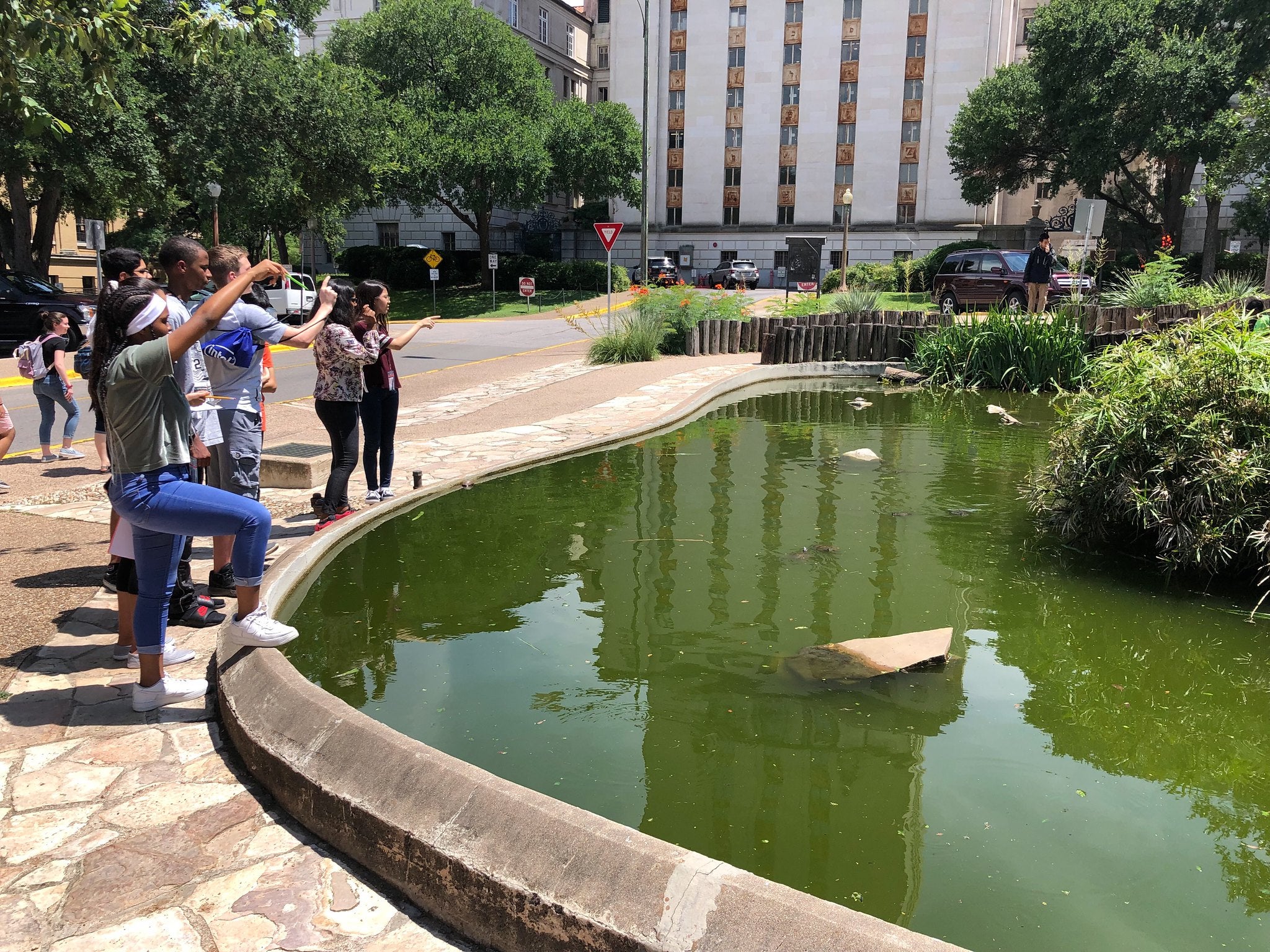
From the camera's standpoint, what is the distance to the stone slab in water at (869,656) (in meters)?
4.75

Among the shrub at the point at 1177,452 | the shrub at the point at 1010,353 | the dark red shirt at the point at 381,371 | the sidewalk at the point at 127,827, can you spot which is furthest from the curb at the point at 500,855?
the shrub at the point at 1010,353

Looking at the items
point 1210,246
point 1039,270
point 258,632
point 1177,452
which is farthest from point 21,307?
point 1210,246

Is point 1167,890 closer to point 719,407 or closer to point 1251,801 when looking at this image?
point 1251,801

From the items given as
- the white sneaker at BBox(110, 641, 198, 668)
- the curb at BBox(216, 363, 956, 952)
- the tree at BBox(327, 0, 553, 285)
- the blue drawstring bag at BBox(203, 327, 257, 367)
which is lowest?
the white sneaker at BBox(110, 641, 198, 668)

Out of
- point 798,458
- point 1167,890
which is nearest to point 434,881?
point 1167,890

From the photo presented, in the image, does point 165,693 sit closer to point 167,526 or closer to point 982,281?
point 167,526

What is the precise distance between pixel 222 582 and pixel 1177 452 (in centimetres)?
566

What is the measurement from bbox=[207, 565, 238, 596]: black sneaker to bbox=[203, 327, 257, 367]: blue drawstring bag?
3.75 ft

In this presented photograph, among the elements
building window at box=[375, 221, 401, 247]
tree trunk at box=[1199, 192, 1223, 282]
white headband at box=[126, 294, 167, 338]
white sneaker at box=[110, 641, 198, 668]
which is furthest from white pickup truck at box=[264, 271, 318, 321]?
tree trunk at box=[1199, 192, 1223, 282]

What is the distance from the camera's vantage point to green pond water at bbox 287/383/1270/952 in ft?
10.9

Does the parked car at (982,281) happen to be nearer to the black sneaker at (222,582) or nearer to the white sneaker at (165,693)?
the black sneaker at (222,582)

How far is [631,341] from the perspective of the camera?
62.5 feet

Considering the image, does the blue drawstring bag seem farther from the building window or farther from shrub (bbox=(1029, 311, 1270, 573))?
the building window

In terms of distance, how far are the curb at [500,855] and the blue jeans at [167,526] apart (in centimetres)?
46
